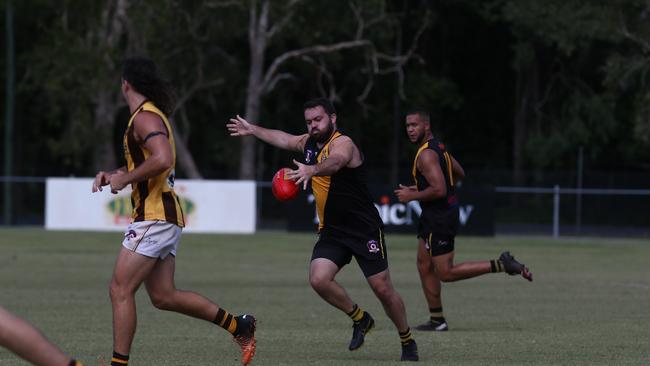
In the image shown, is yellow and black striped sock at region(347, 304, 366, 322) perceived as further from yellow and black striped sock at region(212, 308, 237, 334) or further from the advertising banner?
the advertising banner

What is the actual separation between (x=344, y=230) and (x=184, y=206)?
24165 millimetres

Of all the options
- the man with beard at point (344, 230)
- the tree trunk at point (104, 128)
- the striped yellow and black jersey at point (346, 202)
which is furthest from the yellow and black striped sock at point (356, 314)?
the tree trunk at point (104, 128)

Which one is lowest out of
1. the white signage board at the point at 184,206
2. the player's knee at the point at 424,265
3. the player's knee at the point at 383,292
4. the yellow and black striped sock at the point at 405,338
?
the white signage board at the point at 184,206

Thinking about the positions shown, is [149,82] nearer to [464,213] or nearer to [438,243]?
[438,243]

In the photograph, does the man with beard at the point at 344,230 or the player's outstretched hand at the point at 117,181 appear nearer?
the player's outstretched hand at the point at 117,181

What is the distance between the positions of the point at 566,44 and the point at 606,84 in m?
4.01

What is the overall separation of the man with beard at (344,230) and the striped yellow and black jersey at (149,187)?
1.77m

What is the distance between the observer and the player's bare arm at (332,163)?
9180 millimetres

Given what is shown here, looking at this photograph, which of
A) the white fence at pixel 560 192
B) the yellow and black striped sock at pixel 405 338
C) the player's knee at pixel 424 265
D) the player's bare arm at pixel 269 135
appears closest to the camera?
the yellow and black striped sock at pixel 405 338

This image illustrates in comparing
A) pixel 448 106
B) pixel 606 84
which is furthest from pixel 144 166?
pixel 448 106

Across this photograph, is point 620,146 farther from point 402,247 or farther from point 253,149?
point 402,247

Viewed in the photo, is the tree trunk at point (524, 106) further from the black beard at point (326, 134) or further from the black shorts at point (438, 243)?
the black beard at point (326, 134)

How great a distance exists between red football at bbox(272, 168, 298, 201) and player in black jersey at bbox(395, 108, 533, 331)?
2783 millimetres

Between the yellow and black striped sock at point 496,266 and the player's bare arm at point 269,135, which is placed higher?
the player's bare arm at point 269,135
